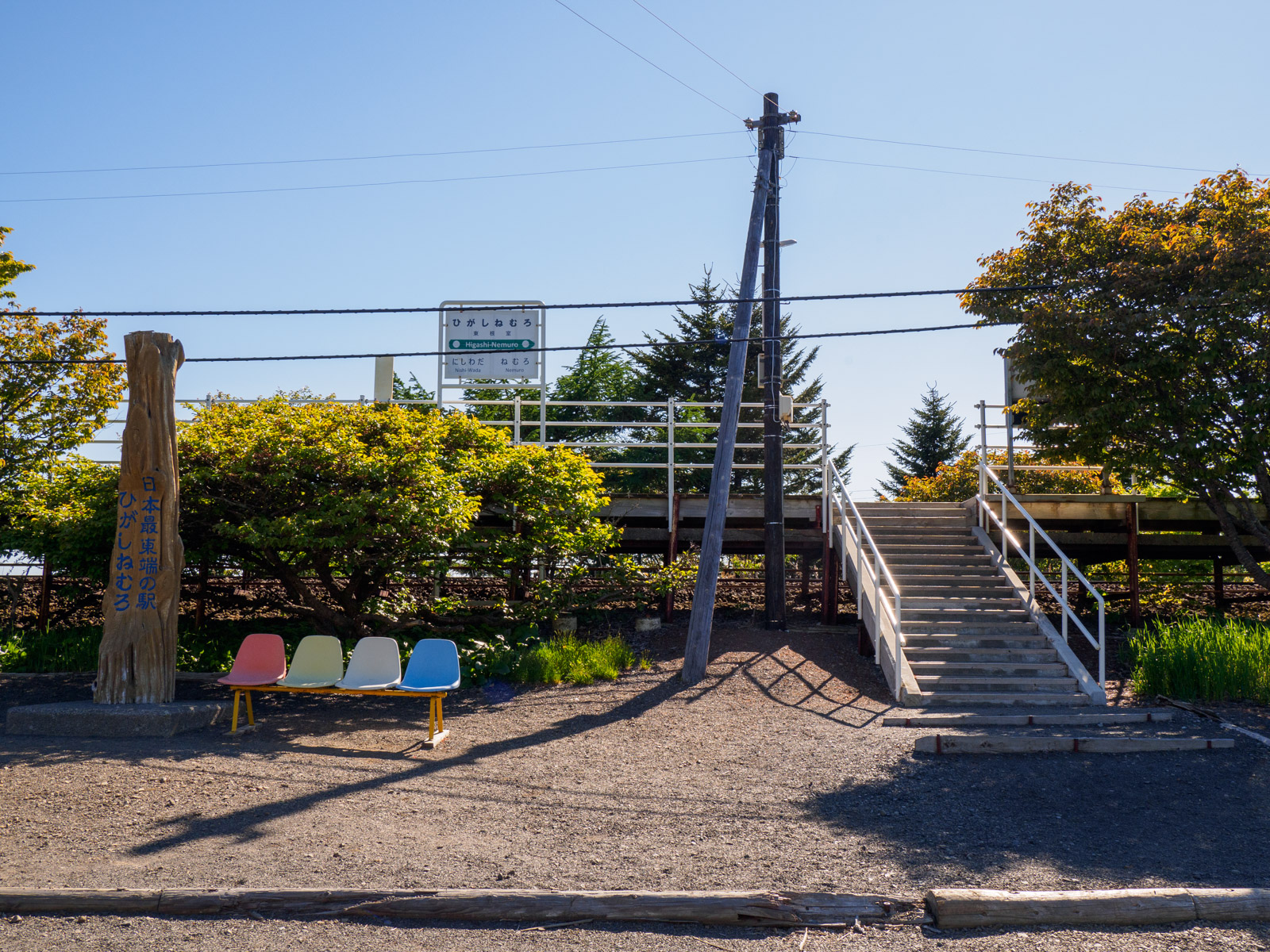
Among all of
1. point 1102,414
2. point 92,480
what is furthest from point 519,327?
point 1102,414

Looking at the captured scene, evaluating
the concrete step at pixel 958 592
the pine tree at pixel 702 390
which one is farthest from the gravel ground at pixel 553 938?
the pine tree at pixel 702 390

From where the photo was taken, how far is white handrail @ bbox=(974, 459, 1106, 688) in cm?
1027

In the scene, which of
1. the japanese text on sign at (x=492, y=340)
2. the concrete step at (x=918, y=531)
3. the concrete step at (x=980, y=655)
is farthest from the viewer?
the japanese text on sign at (x=492, y=340)

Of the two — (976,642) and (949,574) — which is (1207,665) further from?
(949,574)

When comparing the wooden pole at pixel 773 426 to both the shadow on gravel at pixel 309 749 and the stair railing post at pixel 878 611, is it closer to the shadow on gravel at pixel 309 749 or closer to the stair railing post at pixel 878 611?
the stair railing post at pixel 878 611

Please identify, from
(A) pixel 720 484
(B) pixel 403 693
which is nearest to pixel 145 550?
(B) pixel 403 693

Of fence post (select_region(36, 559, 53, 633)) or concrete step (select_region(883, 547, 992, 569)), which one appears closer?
fence post (select_region(36, 559, 53, 633))

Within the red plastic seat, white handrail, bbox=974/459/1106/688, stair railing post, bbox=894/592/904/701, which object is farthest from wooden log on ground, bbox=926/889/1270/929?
the red plastic seat

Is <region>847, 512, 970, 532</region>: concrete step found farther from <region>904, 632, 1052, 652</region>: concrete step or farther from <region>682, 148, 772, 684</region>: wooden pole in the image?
<region>682, 148, 772, 684</region>: wooden pole

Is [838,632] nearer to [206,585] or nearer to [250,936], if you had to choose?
[206,585]

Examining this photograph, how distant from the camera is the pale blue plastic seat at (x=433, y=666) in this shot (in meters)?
8.70

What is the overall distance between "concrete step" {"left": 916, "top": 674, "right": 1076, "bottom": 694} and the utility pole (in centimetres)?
342

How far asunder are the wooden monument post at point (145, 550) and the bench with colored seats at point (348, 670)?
789 mm

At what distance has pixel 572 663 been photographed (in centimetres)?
1121
